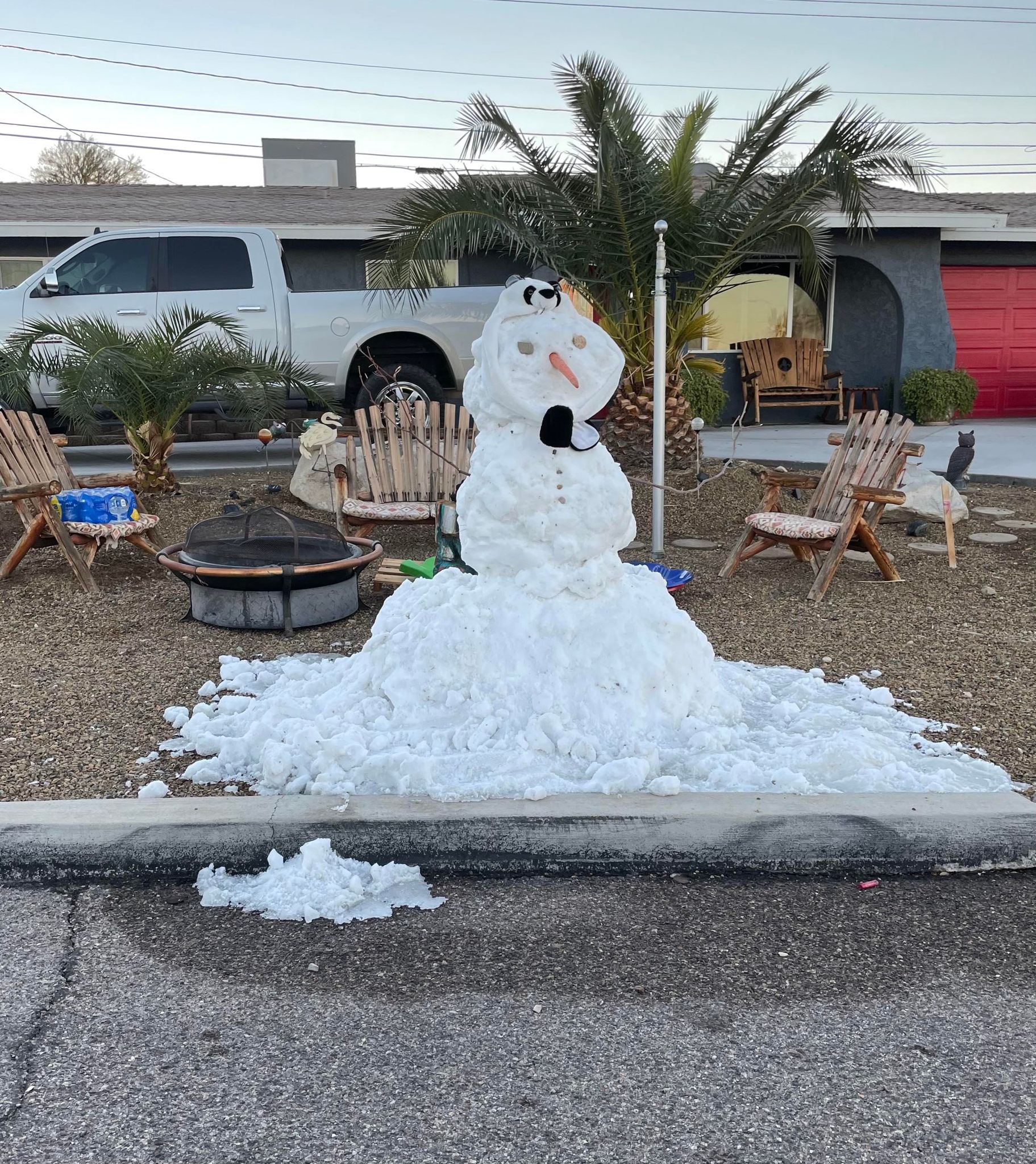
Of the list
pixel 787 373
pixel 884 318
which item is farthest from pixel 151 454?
pixel 884 318

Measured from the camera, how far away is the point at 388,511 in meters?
6.89

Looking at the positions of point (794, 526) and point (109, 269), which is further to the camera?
point (109, 269)

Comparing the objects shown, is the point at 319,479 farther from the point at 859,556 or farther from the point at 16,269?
the point at 16,269

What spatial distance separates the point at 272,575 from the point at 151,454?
149 inches

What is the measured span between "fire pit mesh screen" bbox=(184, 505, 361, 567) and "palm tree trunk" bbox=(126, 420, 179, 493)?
8.02 ft

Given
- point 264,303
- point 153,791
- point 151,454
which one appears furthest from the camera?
point 264,303

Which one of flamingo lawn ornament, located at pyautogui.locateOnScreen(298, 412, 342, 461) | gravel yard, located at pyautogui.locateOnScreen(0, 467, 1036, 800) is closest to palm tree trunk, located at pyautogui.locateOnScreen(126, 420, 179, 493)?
gravel yard, located at pyautogui.locateOnScreen(0, 467, 1036, 800)

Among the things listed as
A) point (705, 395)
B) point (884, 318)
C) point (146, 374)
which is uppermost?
point (884, 318)

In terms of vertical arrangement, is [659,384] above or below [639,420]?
above

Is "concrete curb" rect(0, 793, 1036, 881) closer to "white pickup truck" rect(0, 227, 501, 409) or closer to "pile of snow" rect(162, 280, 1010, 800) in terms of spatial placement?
"pile of snow" rect(162, 280, 1010, 800)

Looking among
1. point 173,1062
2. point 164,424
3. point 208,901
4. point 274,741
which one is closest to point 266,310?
point 164,424

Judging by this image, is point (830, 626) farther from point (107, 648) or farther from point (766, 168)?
point (766, 168)

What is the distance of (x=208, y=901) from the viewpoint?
293 centimetres

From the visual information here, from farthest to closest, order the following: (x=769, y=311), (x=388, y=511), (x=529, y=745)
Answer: (x=769, y=311) < (x=388, y=511) < (x=529, y=745)
